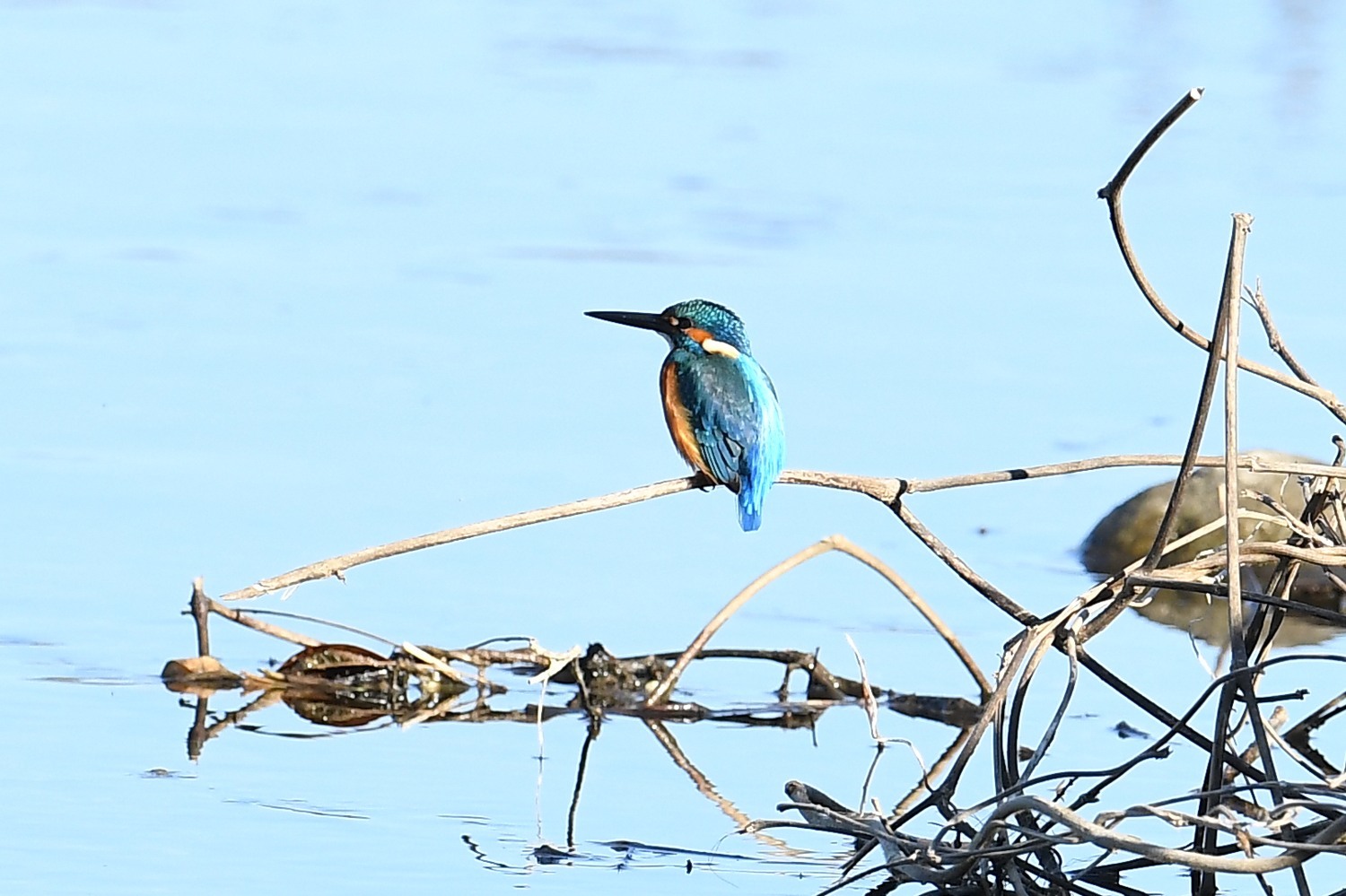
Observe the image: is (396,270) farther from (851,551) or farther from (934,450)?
(851,551)

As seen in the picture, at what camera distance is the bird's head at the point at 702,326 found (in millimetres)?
4867

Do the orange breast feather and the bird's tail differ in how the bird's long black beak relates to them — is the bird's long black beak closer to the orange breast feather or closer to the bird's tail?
the orange breast feather

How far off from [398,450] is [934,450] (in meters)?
1.53

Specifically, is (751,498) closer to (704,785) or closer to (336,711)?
(704,785)

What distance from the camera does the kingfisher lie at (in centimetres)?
464

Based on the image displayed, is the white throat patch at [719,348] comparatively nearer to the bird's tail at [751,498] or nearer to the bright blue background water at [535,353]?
the bird's tail at [751,498]

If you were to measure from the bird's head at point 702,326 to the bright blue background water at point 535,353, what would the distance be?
808 mm

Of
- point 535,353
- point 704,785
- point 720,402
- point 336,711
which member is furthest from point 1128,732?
point 535,353

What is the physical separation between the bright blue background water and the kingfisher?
0.59m

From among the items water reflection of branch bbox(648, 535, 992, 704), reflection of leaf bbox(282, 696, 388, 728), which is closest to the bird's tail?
water reflection of branch bbox(648, 535, 992, 704)

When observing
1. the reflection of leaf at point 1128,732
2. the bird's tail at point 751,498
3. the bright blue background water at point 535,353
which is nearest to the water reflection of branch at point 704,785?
the bright blue background water at point 535,353

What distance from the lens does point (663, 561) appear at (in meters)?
6.00

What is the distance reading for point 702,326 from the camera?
16.0 feet

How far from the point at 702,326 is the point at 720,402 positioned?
29cm
